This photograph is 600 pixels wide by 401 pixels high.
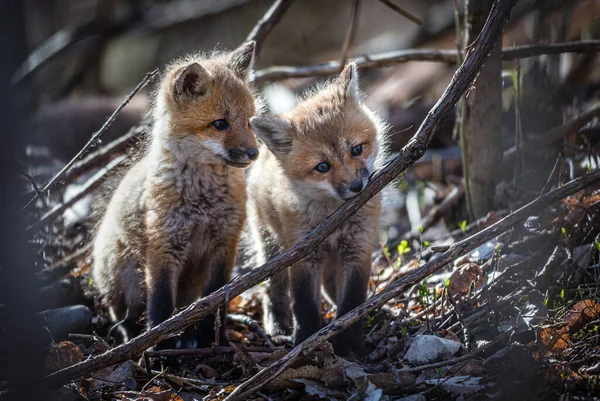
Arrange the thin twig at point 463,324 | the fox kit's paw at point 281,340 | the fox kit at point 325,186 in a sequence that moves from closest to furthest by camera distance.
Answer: the thin twig at point 463,324 < the fox kit at point 325,186 < the fox kit's paw at point 281,340

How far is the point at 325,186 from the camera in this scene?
4113 millimetres

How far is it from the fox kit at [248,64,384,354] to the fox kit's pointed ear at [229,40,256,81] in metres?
0.48

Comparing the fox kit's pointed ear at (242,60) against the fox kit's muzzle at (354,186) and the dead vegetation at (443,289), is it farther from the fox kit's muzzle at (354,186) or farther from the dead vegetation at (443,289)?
the fox kit's muzzle at (354,186)

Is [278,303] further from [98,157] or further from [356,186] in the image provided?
[98,157]

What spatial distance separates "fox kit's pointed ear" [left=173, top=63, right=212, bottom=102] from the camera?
4.21 meters

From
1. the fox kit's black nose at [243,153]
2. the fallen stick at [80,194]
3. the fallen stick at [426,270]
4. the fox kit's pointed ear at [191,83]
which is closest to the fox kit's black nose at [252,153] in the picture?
the fox kit's black nose at [243,153]

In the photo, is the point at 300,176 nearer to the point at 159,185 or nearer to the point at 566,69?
the point at 159,185

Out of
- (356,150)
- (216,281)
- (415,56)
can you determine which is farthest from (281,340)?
(415,56)

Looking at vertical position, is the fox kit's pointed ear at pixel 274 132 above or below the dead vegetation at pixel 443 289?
above

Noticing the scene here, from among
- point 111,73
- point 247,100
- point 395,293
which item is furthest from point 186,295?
point 111,73

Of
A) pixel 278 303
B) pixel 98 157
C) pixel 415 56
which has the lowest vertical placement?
pixel 278 303

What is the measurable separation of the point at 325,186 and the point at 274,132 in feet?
1.86

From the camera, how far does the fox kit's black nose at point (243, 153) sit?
4133 mm

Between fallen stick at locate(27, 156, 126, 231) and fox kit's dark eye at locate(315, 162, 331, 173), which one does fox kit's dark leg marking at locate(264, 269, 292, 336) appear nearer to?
fox kit's dark eye at locate(315, 162, 331, 173)
